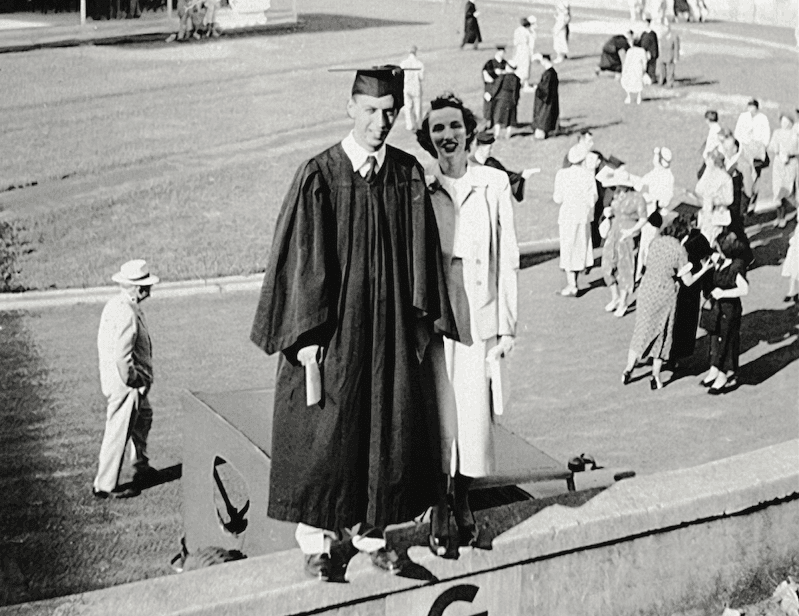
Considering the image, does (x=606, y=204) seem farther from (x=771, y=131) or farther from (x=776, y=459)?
(x=776, y=459)

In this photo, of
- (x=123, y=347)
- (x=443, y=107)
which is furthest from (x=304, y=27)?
(x=443, y=107)

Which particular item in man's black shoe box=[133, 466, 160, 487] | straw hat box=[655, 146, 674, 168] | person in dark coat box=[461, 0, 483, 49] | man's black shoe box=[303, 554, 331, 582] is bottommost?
man's black shoe box=[133, 466, 160, 487]

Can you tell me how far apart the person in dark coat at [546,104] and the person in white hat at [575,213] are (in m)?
3.11

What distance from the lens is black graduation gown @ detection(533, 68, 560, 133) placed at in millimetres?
14953

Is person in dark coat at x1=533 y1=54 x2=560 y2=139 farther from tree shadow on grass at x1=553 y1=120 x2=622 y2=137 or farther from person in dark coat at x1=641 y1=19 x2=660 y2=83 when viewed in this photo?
person in dark coat at x1=641 y1=19 x2=660 y2=83

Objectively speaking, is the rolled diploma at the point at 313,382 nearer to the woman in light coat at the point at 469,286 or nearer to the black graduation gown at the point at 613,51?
the woman in light coat at the point at 469,286

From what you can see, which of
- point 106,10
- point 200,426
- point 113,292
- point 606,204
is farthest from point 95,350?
point 606,204

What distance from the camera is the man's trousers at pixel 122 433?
736cm

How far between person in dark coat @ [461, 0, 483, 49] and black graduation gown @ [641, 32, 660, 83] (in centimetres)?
433

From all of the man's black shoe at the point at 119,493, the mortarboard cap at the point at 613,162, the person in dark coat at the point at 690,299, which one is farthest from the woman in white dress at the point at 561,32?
the man's black shoe at the point at 119,493

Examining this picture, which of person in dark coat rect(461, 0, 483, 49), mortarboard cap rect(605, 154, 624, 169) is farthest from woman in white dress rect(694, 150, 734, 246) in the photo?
person in dark coat rect(461, 0, 483, 49)

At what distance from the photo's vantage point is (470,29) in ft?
42.8

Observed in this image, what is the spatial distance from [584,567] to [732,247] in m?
5.14

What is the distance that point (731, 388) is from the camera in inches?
379
